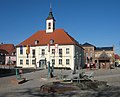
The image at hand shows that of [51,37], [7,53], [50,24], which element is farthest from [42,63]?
[7,53]

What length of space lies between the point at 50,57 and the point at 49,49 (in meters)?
3.08

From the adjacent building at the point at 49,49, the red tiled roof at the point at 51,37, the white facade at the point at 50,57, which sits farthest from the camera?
the red tiled roof at the point at 51,37

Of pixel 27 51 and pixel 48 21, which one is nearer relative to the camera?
pixel 27 51

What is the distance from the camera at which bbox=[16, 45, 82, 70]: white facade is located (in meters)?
60.9

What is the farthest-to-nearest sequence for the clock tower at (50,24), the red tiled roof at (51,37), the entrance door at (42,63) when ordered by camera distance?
the clock tower at (50,24)
the entrance door at (42,63)
the red tiled roof at (51,37)

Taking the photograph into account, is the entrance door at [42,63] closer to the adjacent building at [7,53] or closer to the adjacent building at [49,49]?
the adjacent building at [49,49]

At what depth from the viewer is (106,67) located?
65000mm

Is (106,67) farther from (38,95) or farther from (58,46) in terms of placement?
(38,95)

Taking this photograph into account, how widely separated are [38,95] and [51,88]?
197 cm

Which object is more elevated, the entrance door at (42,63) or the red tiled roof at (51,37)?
the red tiled roof at (51,37)

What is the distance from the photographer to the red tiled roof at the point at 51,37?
206ft

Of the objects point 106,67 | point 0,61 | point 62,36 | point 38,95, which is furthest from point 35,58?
point 38,95

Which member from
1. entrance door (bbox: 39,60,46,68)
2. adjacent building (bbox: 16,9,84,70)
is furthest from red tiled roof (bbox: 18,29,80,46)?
entrance door (bbox: 39,60,46,68)

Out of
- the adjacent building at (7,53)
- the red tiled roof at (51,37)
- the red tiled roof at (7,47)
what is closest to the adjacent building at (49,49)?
the red tiled roof at (51,37)
